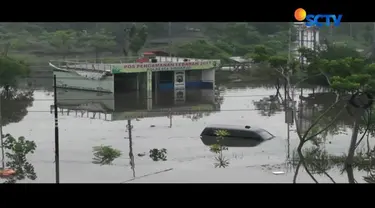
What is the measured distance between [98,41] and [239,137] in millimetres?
7001

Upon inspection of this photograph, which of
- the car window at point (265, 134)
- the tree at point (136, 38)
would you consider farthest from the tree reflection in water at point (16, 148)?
the tree at point (136, 38)

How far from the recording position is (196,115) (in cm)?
618

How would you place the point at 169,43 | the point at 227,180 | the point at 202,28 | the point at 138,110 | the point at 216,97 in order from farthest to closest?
1. the point at 202,28
2. the point at 169,43
3. the point at 216,97
4. the point at 138,110
5. the point at 227,180

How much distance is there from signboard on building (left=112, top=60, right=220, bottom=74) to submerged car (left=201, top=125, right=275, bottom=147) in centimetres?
360

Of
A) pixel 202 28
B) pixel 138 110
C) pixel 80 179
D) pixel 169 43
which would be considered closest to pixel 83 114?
pixel 138 110

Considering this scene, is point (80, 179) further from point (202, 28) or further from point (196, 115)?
point (202, 28)

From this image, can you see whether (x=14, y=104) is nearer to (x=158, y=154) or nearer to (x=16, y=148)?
(x=16, y=148)

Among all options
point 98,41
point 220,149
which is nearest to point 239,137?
point 220,149

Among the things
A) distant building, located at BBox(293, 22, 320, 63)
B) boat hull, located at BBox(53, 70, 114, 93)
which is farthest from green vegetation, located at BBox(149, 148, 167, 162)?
distant building, located at BBox(293, 22, 320, 63)

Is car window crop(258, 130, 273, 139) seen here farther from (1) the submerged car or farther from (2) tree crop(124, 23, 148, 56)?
(2) tree crop(124, 23, 148, 56)

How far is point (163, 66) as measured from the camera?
856 cm

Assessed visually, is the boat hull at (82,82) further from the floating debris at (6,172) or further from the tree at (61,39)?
the floating debris at (6,172)

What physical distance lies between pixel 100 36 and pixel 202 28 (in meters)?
2.28

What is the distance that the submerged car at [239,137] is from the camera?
14.8 ft
